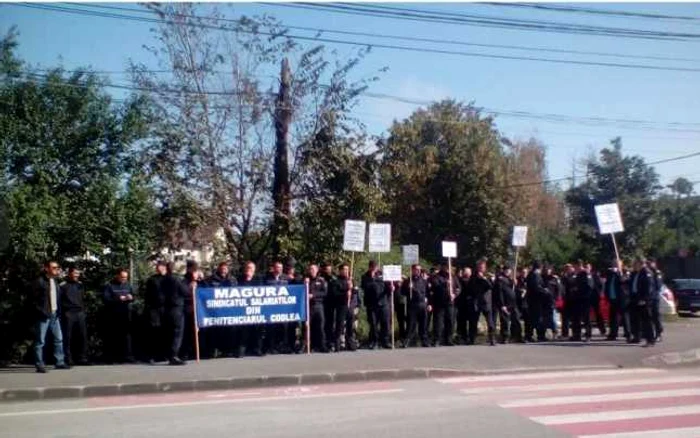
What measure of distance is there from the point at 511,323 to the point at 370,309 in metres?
3.46

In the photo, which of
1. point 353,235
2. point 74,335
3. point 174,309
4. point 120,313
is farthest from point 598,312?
point 74,335

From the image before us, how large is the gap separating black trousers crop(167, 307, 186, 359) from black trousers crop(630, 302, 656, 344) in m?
9.23

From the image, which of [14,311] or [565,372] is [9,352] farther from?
[565,372]

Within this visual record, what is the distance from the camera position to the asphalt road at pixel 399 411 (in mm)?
8555

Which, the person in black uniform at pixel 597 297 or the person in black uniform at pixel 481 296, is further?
the person in black uniform at pixel 597 297

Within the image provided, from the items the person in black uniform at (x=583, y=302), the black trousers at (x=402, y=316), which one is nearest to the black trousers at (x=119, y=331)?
the black trousers at (x=402, y=316)

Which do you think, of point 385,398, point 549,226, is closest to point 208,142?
point 385,398

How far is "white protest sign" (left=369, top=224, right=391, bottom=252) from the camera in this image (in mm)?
16359

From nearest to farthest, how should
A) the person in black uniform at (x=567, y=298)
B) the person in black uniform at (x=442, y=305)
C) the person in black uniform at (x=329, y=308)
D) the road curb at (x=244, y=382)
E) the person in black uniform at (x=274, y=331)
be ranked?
1. the road curb at (x=244, y=382)
2. the person in black uniform at (x=274, y=331)
3. the person in black uniform at (x=329, y=308)
4. the person in black uniform at (x=442, y=305)
5. the person in black uniform at (x=567, y=298)

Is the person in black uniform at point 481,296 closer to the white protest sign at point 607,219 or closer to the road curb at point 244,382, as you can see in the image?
the road curb at point 244,382

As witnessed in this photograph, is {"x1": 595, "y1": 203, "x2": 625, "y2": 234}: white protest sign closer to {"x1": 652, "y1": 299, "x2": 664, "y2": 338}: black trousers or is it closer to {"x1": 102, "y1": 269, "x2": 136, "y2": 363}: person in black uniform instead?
{"x1": 652, "y1": 299, "x2": 664, "y2": 338}: black trousers

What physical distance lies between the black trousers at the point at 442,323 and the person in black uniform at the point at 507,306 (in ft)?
3.55

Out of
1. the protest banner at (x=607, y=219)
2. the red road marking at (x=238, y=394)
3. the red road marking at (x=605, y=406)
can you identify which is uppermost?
the protest banner at (x=607, y=219)

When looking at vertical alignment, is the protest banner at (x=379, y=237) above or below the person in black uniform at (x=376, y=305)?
above
